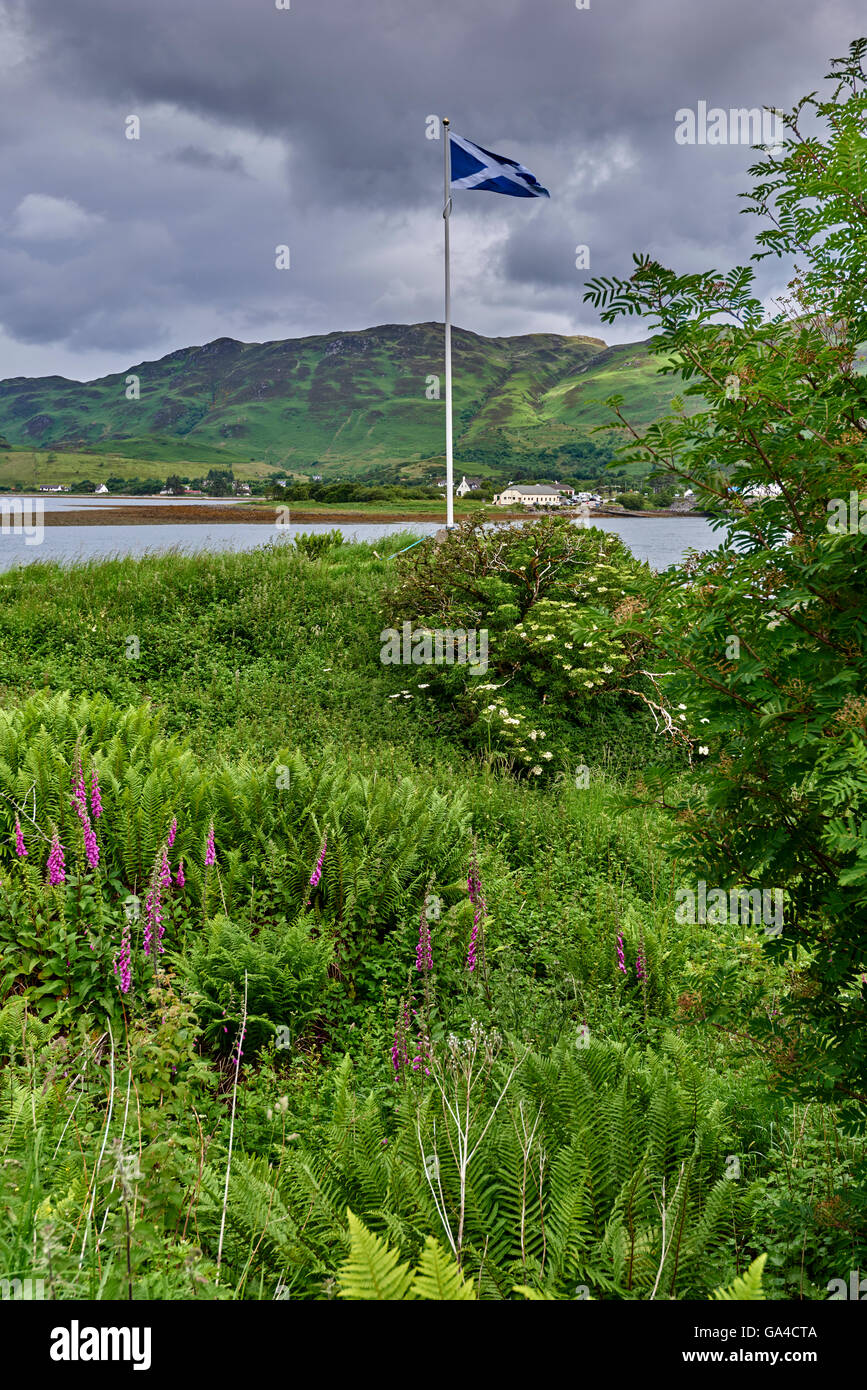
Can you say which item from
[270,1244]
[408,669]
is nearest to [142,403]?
[408,669]

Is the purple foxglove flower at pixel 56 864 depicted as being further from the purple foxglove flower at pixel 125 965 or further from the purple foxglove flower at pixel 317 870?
the purple foxglove flower at pixel 317 870

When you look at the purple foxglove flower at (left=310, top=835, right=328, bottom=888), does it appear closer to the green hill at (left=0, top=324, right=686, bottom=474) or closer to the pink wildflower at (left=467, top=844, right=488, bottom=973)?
the pink wildflower at (left=467, top=844, right=488, bottom=973)

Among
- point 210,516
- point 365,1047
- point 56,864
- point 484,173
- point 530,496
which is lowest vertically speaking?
point 365,1047

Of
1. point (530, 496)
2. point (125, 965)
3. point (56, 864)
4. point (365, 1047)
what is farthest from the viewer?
point (530, 496)

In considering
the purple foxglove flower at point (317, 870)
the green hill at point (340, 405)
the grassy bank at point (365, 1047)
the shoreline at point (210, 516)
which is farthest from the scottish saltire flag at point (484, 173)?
the green hill at point (340, 405)

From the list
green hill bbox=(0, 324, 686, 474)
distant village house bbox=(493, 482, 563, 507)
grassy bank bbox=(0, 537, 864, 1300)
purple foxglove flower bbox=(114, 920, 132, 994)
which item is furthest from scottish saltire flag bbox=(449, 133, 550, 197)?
green hill bbox=(0, 324, 686, 474)

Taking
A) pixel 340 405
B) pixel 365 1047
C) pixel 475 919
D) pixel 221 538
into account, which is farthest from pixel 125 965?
pixel 340 405

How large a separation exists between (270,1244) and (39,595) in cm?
1232

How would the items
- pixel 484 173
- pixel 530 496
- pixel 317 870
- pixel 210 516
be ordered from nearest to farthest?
pixel 317 870
pixel 484 173
pixel 530 496
pixel 210 516

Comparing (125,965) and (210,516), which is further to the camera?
(210,516)

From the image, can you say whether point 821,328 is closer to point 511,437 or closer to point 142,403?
point 511,437

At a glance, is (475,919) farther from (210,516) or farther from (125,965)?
(210,516)

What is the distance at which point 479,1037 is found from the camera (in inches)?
124

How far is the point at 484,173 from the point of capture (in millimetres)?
14688
